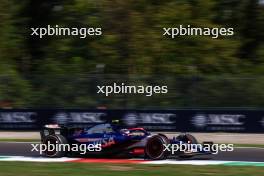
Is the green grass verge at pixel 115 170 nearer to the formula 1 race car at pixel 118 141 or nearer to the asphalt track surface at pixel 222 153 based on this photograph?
the formula 1 race car at pixel 118 141

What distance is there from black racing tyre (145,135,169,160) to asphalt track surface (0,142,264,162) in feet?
3.77

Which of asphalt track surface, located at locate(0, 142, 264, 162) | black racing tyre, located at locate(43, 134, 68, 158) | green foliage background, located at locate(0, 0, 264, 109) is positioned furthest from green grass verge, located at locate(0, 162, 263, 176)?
green foliage background, located at locate(0, 0, 264, 109)

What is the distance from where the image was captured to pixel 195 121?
22547 millimetres

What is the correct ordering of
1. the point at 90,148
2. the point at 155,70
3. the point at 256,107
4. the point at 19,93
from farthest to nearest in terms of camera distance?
the point at 155,70
the point at 19,93
the point at 256,107
the point at 90,148

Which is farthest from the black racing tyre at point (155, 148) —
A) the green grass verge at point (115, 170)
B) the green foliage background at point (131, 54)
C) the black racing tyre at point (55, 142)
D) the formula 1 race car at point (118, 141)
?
the green foliage background at point (131, 54)

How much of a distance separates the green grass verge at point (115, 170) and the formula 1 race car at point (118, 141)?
3.47 ft

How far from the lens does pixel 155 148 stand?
13930 mm

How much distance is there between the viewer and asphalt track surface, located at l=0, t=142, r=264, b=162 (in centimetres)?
1501

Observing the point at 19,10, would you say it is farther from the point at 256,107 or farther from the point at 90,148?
the point at 90,148

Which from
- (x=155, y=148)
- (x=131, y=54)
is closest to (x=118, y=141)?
(x=155, y=148)

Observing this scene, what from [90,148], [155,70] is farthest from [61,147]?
[155,70]

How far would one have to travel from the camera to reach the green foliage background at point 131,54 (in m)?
23.7

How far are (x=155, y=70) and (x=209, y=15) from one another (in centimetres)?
467

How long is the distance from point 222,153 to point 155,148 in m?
2.89
